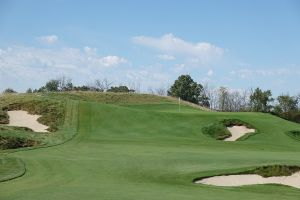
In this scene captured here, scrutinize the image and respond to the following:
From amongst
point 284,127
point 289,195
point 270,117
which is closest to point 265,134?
point 284,127

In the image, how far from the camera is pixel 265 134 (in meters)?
40.1

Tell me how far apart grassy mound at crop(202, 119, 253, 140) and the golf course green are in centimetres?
67

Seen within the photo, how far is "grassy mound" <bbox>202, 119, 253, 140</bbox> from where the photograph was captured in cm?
3947

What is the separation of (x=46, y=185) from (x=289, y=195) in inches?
308

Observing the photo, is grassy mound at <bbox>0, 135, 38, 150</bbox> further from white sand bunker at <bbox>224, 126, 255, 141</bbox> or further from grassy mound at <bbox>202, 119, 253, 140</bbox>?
white sand bunker at <bbox>224, 126, 255, 141</bbox>

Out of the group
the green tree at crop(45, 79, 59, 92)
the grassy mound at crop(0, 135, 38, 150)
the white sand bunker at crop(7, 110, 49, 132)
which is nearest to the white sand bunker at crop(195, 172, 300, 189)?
the grassy mound at crop(0, 135, 38, 150)

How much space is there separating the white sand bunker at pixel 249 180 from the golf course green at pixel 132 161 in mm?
449

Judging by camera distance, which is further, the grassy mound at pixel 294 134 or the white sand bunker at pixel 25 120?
the grassy mound at pixel 294 134

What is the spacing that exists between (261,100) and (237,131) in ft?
205

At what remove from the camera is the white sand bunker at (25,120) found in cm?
3791

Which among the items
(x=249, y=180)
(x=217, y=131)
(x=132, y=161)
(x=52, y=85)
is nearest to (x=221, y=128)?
(x=217, y=131)

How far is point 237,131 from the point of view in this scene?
41375mm

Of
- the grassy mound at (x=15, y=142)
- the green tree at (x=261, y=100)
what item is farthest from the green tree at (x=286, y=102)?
the grassy mound at (x=15, y=142)

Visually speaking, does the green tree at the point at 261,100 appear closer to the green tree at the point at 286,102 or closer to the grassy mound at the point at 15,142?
the green tree at the point at 286,102
